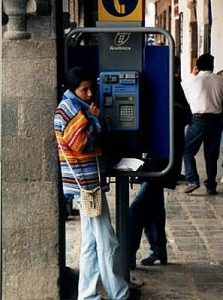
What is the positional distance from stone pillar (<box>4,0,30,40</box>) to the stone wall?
0.40ft

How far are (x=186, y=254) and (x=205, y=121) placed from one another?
11.2 ft

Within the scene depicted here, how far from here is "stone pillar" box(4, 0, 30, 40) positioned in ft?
17.8

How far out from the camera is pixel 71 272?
256 inches

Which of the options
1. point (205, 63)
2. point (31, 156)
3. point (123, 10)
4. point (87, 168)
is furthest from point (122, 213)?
point (205, 63)

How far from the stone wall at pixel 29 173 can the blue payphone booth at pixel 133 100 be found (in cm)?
30

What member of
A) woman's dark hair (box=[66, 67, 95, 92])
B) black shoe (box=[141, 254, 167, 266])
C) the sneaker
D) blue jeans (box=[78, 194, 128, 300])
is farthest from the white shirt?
woman's dark hair (box=[66, 67, 95, 92])

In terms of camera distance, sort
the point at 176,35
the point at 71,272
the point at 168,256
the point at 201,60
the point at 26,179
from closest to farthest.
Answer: the point at 26,179
the point at 71,272
the point at 168,256
the point at 201,60
the point at 176,35

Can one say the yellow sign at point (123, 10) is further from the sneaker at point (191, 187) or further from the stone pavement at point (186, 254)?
the sneaker at point (191, 187)

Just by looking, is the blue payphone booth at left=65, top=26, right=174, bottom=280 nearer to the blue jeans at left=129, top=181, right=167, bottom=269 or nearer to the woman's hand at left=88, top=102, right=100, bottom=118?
the woman's hand at left=88, top=102, right=100, bottom=118

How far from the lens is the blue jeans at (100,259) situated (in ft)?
18.1

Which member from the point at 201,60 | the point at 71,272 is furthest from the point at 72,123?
the point at 201,60

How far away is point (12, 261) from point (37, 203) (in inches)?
18.5

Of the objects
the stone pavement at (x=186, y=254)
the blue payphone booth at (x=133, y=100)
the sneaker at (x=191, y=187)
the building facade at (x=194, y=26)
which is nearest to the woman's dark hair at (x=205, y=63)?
the sneaker at (x=191, y=187)

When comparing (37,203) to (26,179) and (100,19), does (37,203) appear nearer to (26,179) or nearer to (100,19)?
(26,179)
